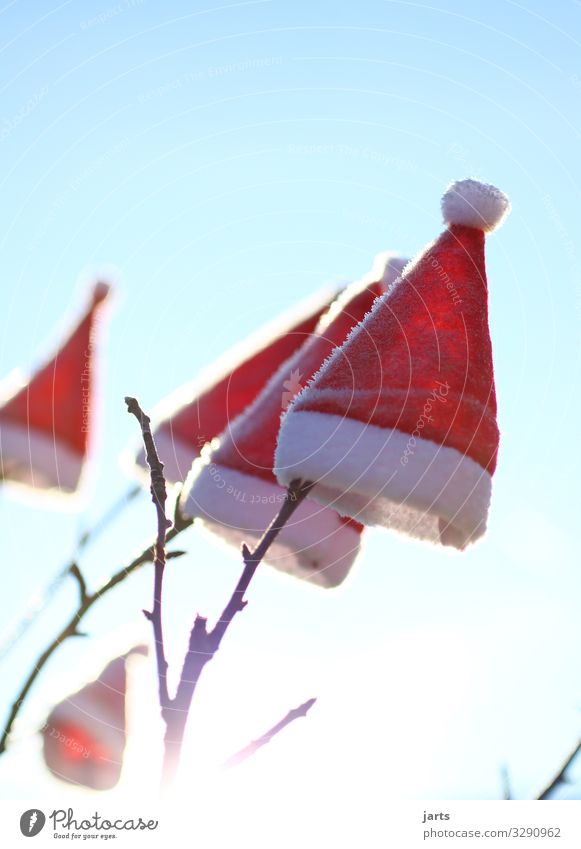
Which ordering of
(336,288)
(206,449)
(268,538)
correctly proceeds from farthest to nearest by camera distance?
(336,288)
(206,449)
(268,538)

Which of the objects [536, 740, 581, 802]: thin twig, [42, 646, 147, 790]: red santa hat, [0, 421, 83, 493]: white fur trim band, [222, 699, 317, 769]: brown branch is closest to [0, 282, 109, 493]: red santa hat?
[0, 421, 83, 493]: white fur trim band

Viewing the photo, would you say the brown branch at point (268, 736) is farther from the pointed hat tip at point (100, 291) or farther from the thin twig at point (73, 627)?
the pointed hat tip at point (100, 291)

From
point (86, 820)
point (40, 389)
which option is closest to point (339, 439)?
point (86, 820)

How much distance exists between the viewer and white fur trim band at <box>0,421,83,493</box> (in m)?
0.70

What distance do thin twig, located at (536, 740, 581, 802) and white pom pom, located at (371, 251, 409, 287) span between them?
0.42 meters

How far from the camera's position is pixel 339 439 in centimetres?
46

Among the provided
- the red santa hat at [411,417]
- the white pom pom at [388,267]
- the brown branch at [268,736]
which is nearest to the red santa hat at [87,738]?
the brown branch at [268,736]

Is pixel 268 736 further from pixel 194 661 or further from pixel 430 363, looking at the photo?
pixel 430 363

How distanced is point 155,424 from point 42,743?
1.13 ft

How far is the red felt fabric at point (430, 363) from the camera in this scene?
0.47 metres

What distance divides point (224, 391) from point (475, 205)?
1.06ft

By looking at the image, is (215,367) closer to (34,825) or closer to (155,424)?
(155,424)

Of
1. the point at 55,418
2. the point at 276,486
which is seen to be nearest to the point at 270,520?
the point at 276,486

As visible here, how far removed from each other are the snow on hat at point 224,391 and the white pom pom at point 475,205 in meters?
0.23
